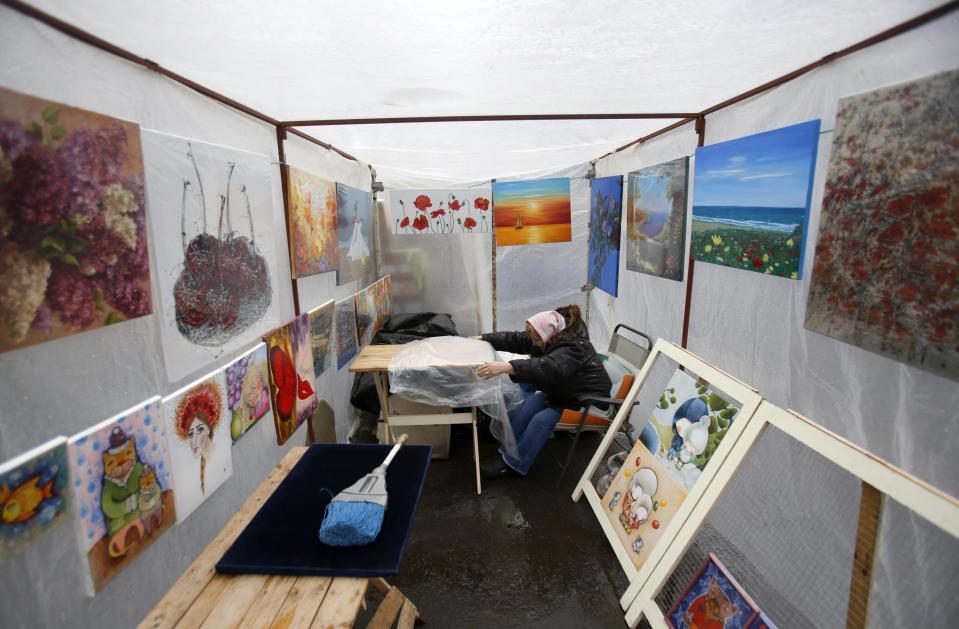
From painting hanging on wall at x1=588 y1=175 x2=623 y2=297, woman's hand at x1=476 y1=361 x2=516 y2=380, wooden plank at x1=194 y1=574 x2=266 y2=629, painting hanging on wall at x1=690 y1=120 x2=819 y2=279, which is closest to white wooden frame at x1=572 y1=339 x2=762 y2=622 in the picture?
painting hanging on wall at x1=690 y1=120 x2=819 y2=279

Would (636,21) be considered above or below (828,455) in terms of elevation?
above

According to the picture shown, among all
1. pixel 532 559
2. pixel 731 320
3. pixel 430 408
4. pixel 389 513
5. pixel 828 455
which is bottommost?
pixel 532 559

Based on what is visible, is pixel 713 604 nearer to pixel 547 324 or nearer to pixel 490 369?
pixel 490 369

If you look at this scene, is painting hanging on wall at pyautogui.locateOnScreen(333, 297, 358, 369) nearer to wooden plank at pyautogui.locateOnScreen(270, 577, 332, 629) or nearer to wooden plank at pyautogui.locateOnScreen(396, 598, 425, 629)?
wooden plank at pyautogui.locateOnScreen(396, 598, 425, 629)

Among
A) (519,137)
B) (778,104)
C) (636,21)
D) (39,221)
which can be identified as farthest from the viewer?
(519,137)

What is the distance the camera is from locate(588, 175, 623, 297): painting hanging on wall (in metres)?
3.45

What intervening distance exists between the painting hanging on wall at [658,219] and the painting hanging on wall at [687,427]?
857 millimetres

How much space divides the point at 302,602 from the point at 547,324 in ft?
6.64

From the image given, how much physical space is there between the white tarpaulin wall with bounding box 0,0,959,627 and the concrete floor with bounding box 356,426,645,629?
671 millimetres

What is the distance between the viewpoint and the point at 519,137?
9.46ft

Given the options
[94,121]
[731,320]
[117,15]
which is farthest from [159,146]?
[731,320]

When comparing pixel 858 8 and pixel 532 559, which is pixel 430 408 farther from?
pixel 858 8

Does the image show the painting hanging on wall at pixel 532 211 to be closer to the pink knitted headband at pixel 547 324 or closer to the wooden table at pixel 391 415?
the pink knitted headband at pixel 547 324

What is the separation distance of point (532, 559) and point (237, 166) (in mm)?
2190
